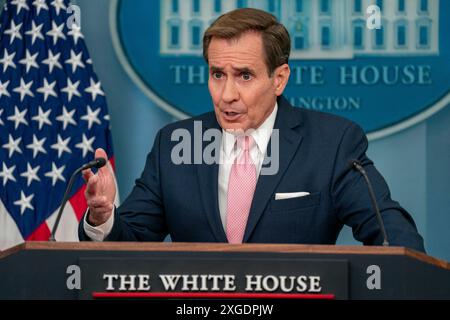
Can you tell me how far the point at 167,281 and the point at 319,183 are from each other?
1.16 metres

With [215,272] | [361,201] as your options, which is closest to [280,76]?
[361,201]

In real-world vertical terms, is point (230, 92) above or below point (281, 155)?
above

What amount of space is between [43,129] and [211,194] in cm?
195

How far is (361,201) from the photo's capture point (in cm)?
351

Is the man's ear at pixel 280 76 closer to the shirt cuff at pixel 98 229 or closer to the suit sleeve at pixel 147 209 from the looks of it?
the suit sleeve at pixel 147 209

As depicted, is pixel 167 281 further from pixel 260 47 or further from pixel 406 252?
pixel 260 47

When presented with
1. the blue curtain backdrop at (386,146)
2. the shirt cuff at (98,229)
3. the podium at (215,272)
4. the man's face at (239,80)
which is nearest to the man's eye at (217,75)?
the man's face at (239,80)

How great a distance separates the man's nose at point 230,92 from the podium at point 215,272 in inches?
41.9

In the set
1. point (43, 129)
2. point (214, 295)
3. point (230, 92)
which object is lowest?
point (214, 295)

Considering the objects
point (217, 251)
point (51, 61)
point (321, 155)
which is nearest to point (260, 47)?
point (321, 155)

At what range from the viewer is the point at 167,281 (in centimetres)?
259

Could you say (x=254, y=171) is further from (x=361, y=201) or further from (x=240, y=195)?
(x=361, y=201)

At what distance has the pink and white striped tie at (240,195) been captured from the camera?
3570 mm

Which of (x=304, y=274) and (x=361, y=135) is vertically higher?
(x=361, y=135)
